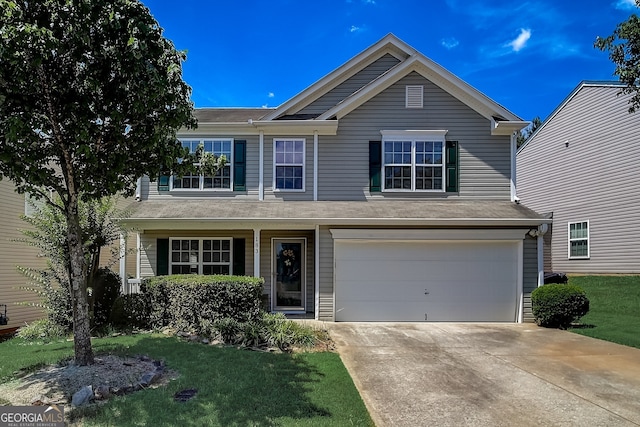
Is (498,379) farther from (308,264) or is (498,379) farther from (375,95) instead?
(375,95)

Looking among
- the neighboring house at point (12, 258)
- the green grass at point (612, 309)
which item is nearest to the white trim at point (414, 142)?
the green grass at point (612, 309)

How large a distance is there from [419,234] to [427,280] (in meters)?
1.32

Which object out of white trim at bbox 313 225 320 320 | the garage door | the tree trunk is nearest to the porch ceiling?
white trim at bbox 313 225 320 320

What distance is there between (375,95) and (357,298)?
5974 mm

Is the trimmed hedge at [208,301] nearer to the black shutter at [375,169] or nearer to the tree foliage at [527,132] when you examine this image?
the black shutter at [375,169]

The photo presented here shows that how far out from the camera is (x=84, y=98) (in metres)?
5.68

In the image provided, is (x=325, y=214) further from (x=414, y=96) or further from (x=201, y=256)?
(x=414, y=96)

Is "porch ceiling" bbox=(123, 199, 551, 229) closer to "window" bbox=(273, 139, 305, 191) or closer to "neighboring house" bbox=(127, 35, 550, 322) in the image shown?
"neighboring house" bbox=(127, 35, 550, 322)

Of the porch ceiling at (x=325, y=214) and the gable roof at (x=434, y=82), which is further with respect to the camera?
the gable roof at (x=434, y=82)

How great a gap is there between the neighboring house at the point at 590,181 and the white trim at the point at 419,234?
7.91 m

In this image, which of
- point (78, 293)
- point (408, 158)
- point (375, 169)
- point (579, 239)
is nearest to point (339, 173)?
point (375, 169)

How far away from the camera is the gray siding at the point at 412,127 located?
1258cm

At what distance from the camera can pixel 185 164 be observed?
6891 mm

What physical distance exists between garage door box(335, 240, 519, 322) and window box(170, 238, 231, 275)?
3429 mm
